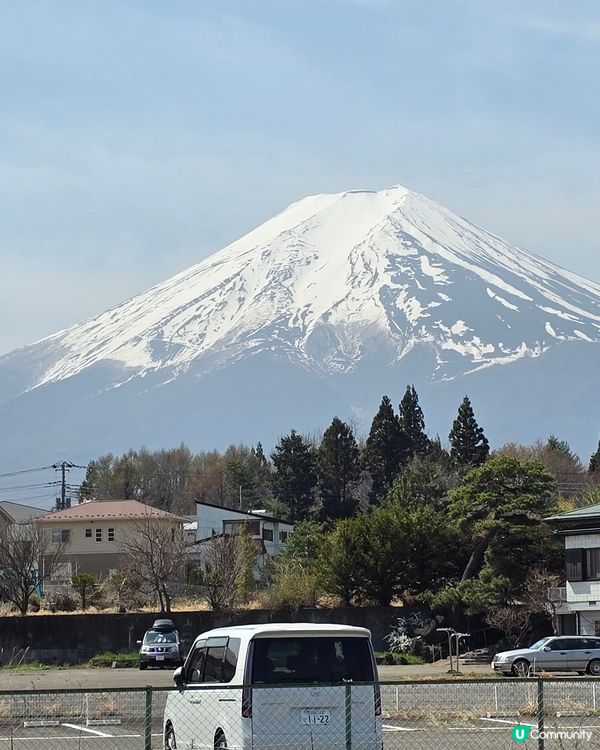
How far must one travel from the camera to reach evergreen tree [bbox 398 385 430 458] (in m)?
80.2

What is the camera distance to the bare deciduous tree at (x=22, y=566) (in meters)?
50.2

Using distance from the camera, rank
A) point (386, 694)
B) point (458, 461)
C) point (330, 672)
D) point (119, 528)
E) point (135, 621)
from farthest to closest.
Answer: point (458, 461), point (119, 528), point (135, 621), point (386, 694), point (330, 672)

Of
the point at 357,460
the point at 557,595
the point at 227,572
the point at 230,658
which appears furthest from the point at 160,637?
the point at 357,460

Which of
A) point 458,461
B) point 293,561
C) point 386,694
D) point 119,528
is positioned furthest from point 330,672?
point 458,461

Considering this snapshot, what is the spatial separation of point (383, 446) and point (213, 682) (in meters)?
65.5

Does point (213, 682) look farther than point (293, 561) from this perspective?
No

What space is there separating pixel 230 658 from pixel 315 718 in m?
1.18

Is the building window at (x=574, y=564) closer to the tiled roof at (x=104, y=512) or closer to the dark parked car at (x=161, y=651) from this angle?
the dark parked car at (x=161, y=651)

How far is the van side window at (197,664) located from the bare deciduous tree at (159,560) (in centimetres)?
3362

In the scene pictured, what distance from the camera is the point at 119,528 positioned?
64.9m

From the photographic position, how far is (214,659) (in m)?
13.6

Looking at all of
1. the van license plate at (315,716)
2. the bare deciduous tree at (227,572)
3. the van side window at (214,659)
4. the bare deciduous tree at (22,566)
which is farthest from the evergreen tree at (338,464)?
the van license plate at (315,716)

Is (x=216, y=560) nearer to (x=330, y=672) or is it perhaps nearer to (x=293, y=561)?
(x=293, y=561)

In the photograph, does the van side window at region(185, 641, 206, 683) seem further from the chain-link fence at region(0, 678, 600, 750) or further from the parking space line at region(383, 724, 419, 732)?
the parking space line at region(383, 724, 419, 732)
